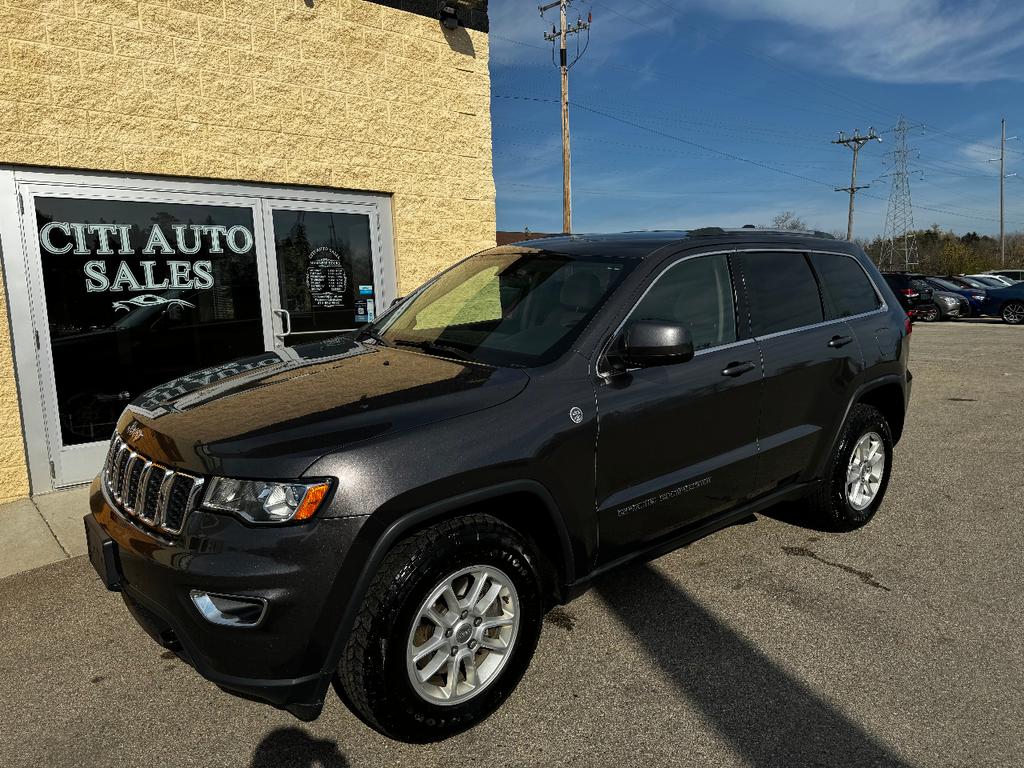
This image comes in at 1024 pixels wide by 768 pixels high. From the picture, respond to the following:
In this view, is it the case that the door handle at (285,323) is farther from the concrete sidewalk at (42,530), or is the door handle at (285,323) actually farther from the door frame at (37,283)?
the concrete sidewalk at (42,530)

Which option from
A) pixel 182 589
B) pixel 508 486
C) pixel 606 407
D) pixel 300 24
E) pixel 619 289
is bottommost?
pixel 182 589

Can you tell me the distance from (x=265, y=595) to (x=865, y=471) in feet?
12.3

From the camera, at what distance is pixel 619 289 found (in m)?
3.10

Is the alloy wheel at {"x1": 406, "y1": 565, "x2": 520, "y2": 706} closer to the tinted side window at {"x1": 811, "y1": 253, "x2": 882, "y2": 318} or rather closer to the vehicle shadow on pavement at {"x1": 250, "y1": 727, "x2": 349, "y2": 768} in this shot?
the vehicle shadow on pavement at {"x1": 250, "y1": 727, "x2": 349, "y2": 768}

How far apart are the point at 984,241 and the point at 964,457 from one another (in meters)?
93.9

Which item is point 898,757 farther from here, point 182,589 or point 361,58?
point 361,58

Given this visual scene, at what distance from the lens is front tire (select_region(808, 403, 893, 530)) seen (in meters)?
4.14

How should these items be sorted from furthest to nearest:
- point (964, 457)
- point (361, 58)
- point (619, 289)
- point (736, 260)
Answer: point (361, 58) → point (964, 457) → point (736, 260) → point (619, 289)

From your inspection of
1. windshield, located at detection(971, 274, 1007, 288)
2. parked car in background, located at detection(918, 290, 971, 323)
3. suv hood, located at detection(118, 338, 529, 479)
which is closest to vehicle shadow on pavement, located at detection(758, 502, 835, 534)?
suv hood, located at detection(118, 338, 529, 479)

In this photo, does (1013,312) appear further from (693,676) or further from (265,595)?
(265,595)

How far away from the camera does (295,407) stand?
8.19 ft

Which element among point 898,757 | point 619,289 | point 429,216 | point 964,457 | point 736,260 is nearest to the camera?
point 898,757

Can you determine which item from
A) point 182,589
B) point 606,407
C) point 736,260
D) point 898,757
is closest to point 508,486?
point 606,407

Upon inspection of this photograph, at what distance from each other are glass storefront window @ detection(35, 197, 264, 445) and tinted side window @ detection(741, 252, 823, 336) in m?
4.52
